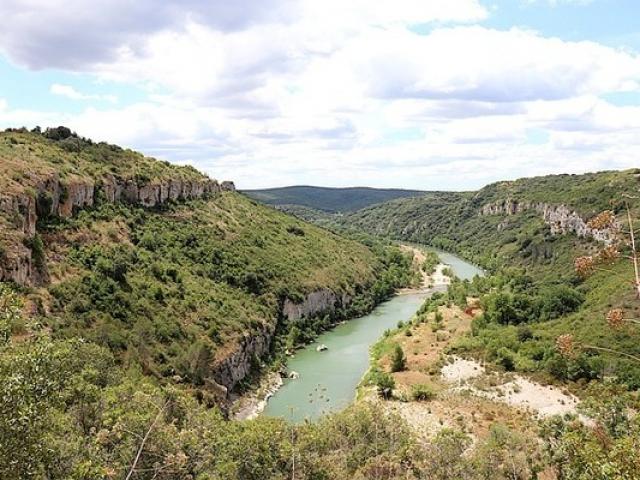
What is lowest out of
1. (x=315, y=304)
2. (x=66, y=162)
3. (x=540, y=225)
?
(x=315, y=304)

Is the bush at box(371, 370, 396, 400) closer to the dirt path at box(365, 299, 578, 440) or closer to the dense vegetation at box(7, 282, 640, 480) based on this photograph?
the dirt path at box(365, 299, 578, 440)

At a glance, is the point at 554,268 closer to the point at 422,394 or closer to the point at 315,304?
the point at 315,304

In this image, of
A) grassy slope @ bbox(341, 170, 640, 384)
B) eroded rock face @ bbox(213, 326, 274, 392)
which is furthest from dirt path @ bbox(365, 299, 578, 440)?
eroded rock face @ bbox(213, 326, 274, 392)

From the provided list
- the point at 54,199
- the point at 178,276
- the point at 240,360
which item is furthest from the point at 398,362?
the point at 54,199

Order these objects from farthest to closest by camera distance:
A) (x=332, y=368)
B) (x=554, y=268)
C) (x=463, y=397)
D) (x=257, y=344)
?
1. (x=554, y=268)
2. (x=332, y=368)
3. (x=257, y=344)
4. (x=463, y=397)

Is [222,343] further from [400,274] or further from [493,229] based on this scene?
[493,229]

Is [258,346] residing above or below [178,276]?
below

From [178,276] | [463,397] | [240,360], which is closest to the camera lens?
[463,397]
